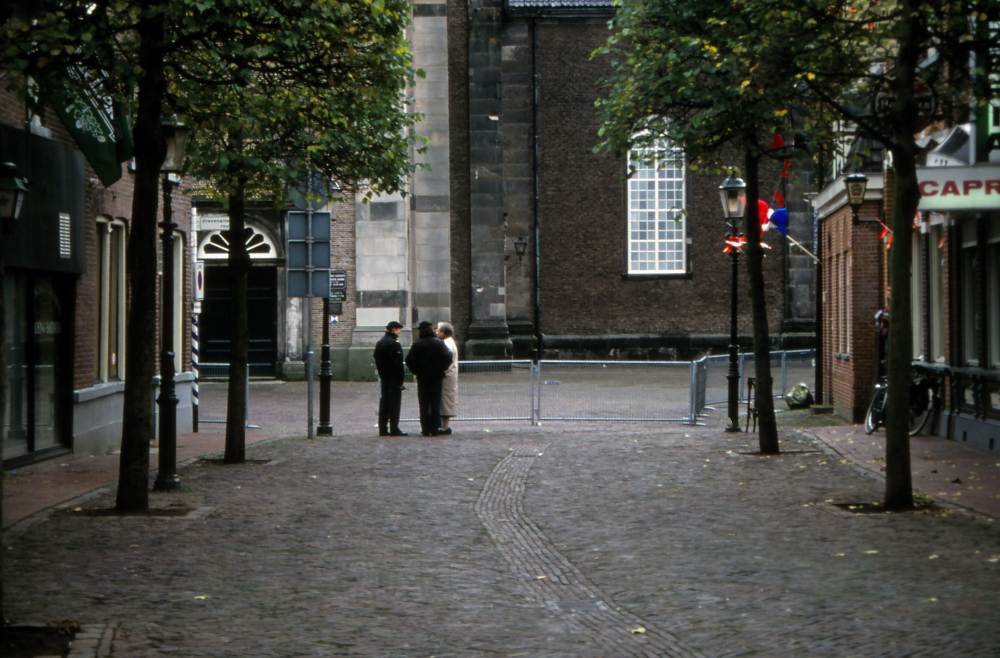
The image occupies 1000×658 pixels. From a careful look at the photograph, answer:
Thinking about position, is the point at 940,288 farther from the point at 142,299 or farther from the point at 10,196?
the point at 10,196

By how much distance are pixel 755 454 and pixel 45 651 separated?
10.4 meters

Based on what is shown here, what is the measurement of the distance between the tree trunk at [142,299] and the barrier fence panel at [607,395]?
11.6m

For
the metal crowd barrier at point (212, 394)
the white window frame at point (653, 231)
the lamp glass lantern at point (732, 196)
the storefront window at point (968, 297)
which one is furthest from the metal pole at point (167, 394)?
the white window frame at point (653, 231)

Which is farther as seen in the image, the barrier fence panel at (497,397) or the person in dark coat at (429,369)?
the barrier fence panel at (497,397)

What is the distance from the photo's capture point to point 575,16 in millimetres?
37312

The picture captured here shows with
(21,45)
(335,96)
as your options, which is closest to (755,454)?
(335,96)

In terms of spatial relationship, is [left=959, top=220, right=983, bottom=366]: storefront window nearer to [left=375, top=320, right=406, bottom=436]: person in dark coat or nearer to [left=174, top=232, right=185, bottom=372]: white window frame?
[left=375, top=320, right=406, bottom=436]: person in dark coat

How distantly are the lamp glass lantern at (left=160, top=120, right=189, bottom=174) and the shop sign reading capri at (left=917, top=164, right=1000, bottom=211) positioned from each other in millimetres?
7680

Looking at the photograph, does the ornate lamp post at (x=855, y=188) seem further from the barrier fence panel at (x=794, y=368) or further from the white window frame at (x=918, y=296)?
the barrier fence panel at (x=794, y=368)

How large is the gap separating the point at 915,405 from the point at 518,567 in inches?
411

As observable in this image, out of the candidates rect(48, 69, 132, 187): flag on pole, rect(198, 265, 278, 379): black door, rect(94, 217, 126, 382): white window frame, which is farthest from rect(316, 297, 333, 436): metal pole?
rect(198, 265, 278, 379): black door

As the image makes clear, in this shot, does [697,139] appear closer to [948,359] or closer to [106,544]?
[948,359]

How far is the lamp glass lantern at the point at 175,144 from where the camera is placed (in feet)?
36.6

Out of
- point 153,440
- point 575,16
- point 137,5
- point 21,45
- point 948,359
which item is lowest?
point 153,440
